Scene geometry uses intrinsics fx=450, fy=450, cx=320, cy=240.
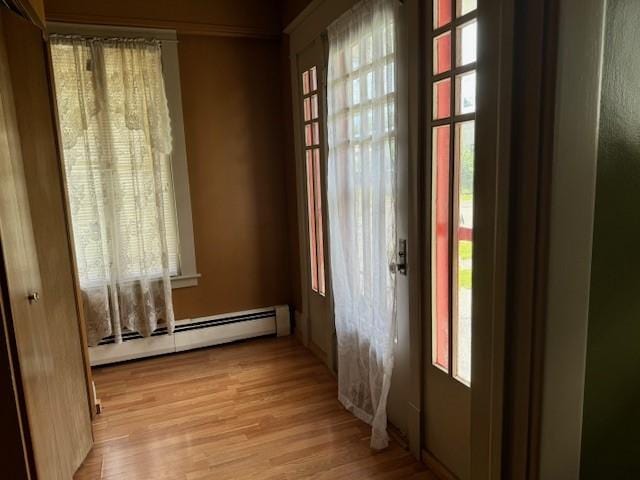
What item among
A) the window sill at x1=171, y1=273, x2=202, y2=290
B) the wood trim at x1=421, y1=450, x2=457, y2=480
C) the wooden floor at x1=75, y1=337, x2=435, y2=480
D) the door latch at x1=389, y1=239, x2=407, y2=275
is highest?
the door latch at x1=389, y1=239, x2=407, y2=275

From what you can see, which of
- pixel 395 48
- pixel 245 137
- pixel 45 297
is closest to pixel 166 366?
pixel 45 297

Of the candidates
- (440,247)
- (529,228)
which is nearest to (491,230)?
(529,228)

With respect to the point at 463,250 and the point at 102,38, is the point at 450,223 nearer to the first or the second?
the point at 463,250

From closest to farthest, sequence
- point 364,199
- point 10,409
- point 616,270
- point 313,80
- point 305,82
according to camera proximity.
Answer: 1. point 616,270
2. point 10,409
3. point 364,199
4. point 313,80
5. point 305,82

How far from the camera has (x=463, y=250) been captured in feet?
5.91

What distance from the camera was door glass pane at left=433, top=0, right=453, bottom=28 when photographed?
1.74 m

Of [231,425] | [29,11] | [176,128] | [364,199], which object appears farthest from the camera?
[176,128]

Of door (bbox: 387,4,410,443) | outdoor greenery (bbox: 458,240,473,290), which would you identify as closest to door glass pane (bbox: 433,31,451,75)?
door (bbox: 387,4,410,443)

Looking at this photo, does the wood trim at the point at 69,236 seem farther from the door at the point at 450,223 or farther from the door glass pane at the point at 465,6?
the door glass pane at the point at 465,6

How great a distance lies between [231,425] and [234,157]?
2005 millimetres

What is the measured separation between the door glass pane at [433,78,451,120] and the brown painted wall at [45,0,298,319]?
6.23ft

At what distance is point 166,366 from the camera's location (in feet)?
11.1

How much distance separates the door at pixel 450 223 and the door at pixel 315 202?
3.49ft

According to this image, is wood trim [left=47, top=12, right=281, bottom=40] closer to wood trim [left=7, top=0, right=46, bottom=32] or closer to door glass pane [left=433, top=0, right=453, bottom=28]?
wood trim [left=7, top=0, right=46, bottom=32]
